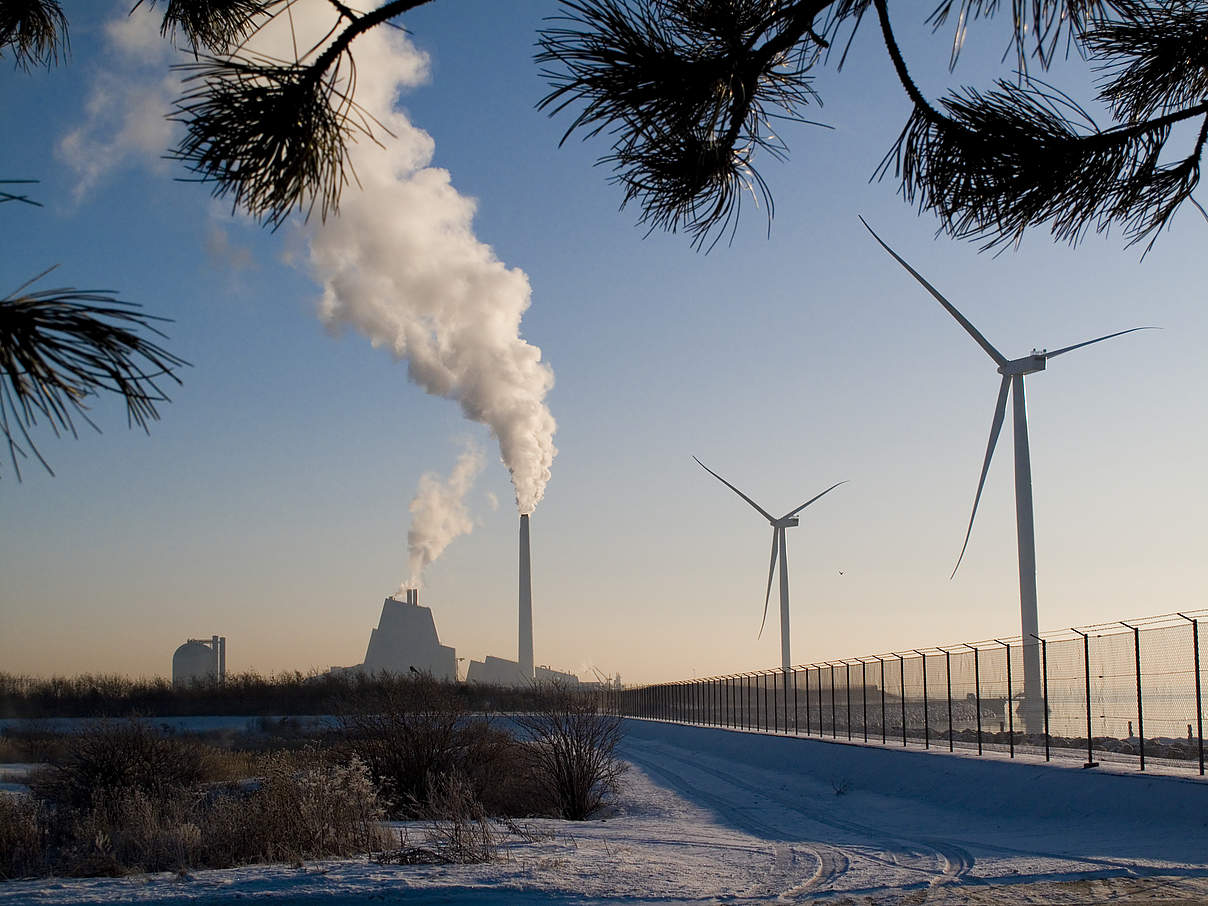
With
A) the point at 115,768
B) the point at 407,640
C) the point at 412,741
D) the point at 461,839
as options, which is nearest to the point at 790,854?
the point at 461,839

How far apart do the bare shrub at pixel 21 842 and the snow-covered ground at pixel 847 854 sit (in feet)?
8.45

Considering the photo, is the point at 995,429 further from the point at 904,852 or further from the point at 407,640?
the point at 407,640

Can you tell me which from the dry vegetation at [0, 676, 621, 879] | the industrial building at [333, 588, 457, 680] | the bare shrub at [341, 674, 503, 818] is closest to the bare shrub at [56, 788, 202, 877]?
the dry vegetation at [0, 676, 621, 879]

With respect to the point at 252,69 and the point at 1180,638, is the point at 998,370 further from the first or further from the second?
the point at 252,69

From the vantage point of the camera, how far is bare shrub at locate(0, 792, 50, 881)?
13.5 metres

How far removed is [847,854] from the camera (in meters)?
14.3

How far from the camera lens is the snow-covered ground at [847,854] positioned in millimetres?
10320

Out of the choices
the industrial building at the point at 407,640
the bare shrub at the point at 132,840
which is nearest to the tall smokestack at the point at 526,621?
the industrial building at the point at 407,640

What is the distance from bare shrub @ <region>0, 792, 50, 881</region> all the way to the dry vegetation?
27 millimetres

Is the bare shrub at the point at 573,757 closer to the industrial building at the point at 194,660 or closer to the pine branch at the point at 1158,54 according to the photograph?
the pine branch at the point at 1158,54

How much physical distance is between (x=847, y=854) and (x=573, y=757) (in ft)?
30.6

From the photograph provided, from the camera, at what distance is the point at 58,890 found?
10.5 metres

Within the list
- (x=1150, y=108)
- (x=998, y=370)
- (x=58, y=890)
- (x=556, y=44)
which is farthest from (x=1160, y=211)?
(x=998, y=370)

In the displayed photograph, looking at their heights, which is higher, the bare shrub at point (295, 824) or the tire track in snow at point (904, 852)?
the bare shrub at point (295, 824)
